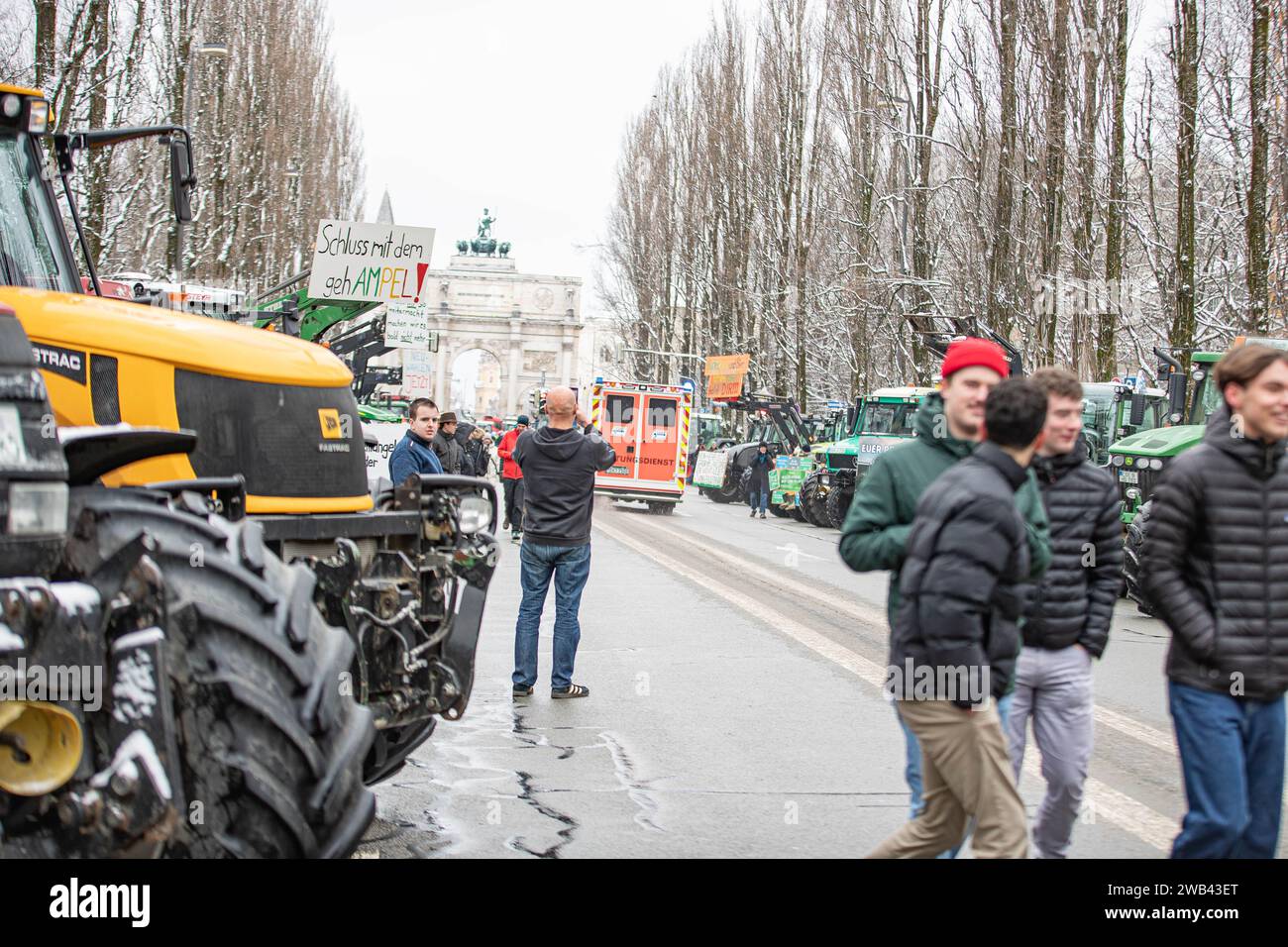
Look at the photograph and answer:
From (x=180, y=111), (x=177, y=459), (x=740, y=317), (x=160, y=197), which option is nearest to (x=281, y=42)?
(x=160, y=197)

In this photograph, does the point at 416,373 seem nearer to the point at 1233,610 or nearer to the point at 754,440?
the point at 754,440

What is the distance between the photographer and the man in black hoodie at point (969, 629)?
14.4ft

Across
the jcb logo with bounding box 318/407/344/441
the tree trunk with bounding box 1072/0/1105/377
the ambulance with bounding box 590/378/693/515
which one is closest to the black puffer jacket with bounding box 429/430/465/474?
the jcb logo with bounding box 318/407/344/441

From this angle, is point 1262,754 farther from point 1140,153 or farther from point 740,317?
point 740,317

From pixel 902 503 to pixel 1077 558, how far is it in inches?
38.0

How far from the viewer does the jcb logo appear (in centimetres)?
601

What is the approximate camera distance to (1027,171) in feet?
94.2

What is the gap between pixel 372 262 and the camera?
72.3ft

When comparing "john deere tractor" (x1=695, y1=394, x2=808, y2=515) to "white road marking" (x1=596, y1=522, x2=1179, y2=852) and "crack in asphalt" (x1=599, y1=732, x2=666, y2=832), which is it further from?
"crack in asphalt" (x1=599, y1=732, x2=666, y2=832)

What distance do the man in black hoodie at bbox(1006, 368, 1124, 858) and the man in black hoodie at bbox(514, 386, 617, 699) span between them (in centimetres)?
443

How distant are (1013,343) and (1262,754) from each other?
84.6 feet
